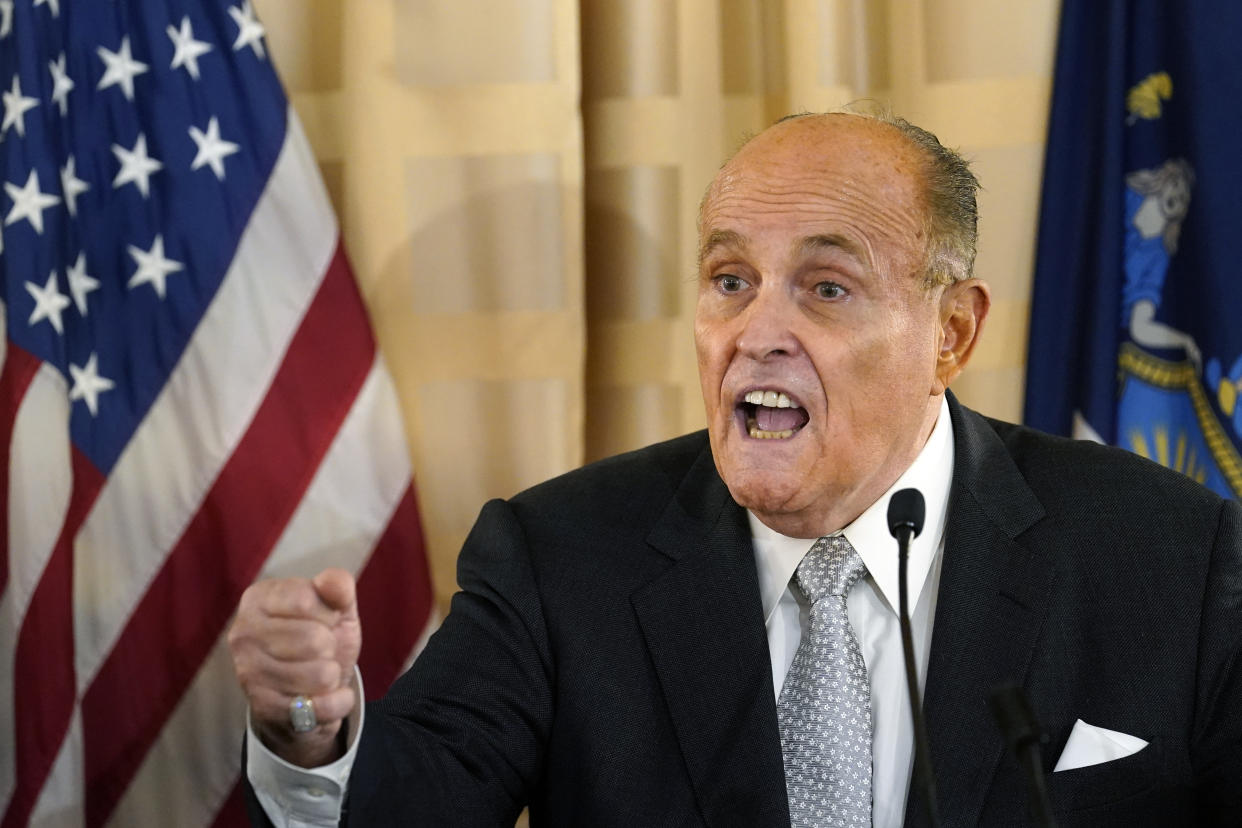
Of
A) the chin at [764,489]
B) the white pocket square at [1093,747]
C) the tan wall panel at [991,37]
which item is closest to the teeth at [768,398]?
the chin at [764,489]

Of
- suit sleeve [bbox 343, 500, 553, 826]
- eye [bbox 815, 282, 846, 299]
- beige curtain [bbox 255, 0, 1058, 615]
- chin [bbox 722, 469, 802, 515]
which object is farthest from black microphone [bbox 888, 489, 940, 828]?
beige curtain [bbox 255, 0, 1058, 615]

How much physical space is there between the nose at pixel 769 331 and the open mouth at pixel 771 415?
0.05 m

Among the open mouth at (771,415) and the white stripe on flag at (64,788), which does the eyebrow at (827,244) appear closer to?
the open mouth at (771,415)

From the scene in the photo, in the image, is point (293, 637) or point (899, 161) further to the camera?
point (899, 161)

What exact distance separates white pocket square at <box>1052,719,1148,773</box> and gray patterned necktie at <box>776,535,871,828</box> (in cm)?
26

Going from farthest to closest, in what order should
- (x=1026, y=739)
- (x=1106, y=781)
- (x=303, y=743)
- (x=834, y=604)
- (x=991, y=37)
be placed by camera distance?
1. (x=991, y=37)
2. (x=834, y=604)
3. (x=1106, y=781)
4. (x=303, y=743)
5. (x=1026, y=739)

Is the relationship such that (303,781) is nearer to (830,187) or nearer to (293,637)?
(293,637)

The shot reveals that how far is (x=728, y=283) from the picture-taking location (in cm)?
189

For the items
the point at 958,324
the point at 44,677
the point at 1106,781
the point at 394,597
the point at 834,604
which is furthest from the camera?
the point at 394,597

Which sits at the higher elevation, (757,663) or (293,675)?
(293,675)

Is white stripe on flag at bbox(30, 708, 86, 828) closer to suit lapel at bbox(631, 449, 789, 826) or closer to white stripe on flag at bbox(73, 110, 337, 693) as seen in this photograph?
white stripe on flag at bbox(73, 110, 337, 693)

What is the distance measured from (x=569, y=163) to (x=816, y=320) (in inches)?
37.9

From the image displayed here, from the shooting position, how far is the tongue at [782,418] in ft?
5.90

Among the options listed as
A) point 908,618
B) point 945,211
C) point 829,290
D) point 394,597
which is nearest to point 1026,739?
point 908,618
